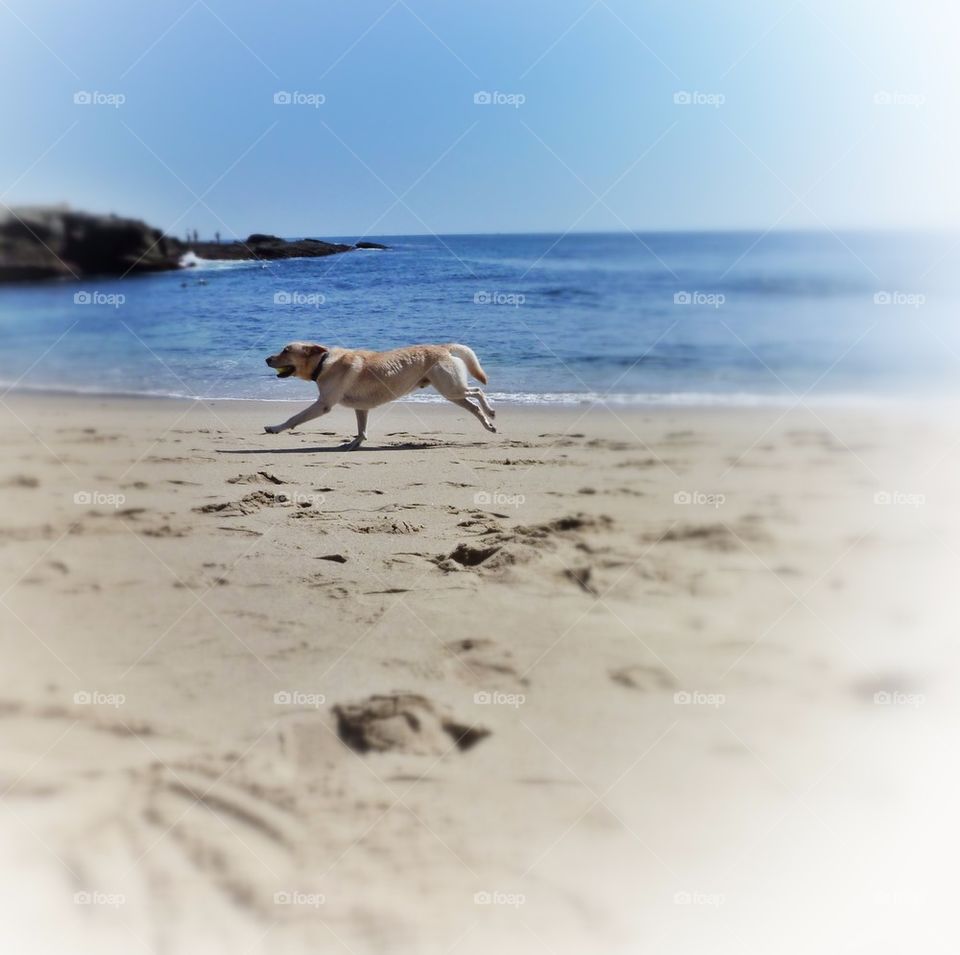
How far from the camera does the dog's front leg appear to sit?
654cm

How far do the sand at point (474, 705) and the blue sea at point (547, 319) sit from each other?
5.04 feet

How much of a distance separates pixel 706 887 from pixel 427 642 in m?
1.61

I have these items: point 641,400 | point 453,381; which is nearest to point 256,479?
point 453,381

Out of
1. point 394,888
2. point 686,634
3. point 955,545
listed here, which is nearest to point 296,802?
point 394,888

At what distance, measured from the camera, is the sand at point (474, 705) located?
3.40 meters

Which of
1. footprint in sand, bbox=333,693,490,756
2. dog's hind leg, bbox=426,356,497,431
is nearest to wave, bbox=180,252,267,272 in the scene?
dog's hind leg, bbox=426,356,497,431

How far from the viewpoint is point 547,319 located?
7.85 meters

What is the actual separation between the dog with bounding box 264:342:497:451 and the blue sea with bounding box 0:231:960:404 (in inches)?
28.4

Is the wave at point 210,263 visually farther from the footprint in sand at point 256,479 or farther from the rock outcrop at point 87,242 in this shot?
the footprint in sand at point 256,479

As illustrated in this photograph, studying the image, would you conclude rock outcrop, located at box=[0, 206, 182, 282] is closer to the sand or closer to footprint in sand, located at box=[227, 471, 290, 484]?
the sand

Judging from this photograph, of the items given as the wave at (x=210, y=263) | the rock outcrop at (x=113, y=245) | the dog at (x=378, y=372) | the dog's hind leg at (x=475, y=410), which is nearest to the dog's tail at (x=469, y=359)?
the dog at (x=378, y=372)

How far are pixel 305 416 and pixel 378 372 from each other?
0.66 metres

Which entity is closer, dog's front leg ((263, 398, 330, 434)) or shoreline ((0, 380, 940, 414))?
dog's front leg ((263, 398, 330, 434))

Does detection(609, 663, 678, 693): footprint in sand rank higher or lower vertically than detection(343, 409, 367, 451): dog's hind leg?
lower
